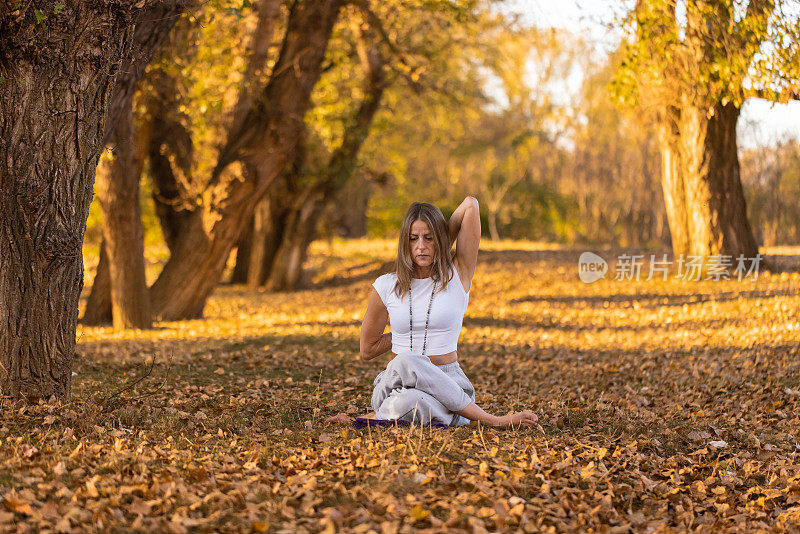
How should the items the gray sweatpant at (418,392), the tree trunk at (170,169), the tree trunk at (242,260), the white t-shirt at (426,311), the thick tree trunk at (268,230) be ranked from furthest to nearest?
1. the tree trunk at (242,260)
2. the thick tree trunk at (268,230)
3. the tree trunk at (170,169)
4. the white t-shirt at (426,311)
5. the gray sweatpant at (418,392)

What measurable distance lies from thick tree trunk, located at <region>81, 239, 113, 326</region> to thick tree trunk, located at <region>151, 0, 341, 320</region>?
741mm

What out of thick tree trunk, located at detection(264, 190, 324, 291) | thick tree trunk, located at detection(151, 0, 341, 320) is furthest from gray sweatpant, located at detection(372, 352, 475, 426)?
thick tree trunk, located at detection(264, 190, 324, 291)

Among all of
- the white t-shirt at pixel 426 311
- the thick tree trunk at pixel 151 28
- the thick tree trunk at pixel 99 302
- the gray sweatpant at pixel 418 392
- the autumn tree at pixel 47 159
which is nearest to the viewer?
the autumn tree at pixel 47 159

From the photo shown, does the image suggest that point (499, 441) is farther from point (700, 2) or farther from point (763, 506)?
point (700, 2)

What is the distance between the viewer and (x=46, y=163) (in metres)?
5.09

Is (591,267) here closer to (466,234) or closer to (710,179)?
(710,179)

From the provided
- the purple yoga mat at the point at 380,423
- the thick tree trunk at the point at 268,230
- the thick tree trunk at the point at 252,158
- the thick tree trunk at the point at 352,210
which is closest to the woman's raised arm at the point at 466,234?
the purple yoga mat at the point at 380,423

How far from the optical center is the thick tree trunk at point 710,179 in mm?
13859

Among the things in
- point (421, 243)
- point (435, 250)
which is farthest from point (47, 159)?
point (435, 250)

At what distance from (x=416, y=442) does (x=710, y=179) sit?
425 inches

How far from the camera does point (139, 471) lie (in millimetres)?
4230

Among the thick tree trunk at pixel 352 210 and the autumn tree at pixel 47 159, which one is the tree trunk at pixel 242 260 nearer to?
the thick tree trunk at pixel 352 210

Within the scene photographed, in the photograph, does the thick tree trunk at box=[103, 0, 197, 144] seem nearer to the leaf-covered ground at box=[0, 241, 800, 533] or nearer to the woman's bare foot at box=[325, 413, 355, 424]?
the leaf-covered ground at box=[0, 241, 800, 533]

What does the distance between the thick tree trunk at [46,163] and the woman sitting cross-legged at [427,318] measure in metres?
2.01
